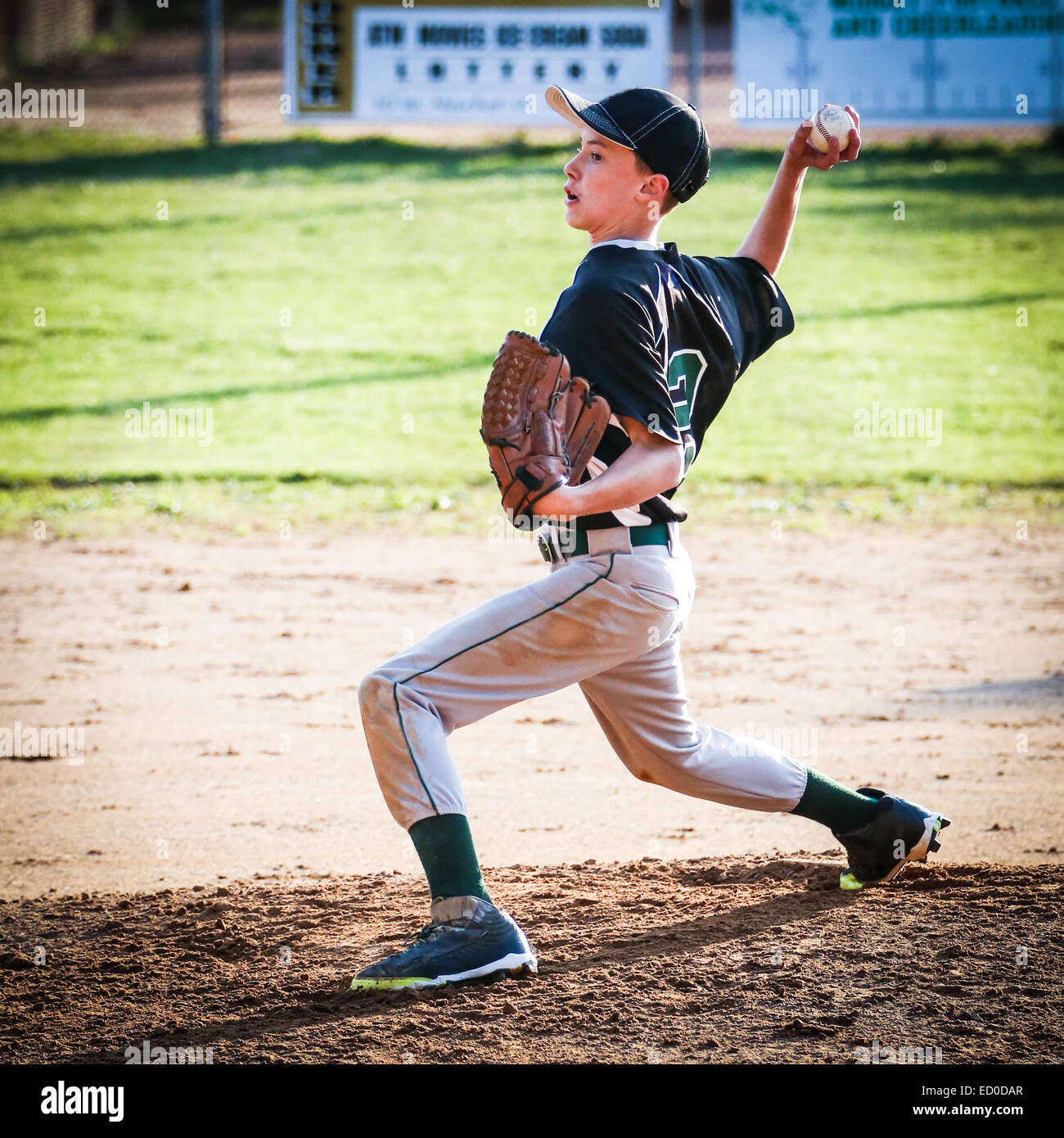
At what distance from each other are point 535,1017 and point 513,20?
1547 centimetres

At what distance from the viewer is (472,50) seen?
652 inches

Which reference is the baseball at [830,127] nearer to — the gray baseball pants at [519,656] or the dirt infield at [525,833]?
the gray baseball pants at [519,656]

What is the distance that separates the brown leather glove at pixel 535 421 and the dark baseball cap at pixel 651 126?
0.55 metres

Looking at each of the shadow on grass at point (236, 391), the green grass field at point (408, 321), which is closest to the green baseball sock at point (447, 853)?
the green grass field at point (408, 321)

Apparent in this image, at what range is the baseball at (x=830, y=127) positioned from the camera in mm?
3459

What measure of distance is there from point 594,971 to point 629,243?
1.72m

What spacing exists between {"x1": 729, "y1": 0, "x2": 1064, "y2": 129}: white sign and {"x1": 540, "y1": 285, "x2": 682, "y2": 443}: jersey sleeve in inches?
569

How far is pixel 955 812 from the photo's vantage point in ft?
14.8

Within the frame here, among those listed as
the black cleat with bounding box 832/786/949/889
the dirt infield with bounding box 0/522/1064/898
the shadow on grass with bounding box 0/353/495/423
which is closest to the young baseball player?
the black cleat with bounding box 832/786/949/889

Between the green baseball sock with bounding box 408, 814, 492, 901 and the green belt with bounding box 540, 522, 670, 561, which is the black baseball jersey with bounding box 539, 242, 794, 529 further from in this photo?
the green baseball sock with bounding box 408, 814, 492, 901

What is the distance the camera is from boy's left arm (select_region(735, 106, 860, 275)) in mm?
3521

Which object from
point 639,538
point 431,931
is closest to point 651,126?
point 639,538

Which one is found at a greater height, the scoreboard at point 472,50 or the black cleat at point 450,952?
the scoreboard at point 472,50

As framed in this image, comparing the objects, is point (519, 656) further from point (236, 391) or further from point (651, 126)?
point (236, 391)
